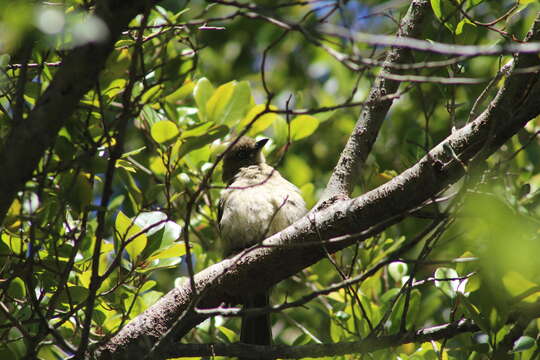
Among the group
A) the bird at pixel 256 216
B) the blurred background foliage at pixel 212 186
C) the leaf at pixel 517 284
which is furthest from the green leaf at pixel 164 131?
the leaf at pixel 517 284

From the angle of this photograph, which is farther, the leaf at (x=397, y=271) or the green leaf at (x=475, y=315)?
the leaf at (x=397, y=271)

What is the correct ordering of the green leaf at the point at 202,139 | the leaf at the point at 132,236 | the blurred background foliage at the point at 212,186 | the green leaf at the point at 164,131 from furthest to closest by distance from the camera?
the leaf at the point at 132,236 < the green leaf at the point at 164,131 < the green leaf at the point at 202,139 < the blurred background foliage at the point at 212,186

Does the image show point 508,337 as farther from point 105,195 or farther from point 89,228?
point 89,228

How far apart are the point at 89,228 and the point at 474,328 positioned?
2576 mm

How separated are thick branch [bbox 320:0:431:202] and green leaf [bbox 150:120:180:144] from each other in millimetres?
1009

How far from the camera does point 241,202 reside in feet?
16.4

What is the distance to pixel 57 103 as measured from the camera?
228 centimetres

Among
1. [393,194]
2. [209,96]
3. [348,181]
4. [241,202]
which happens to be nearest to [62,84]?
[393,194]

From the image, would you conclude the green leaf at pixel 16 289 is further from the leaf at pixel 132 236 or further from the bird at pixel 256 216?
the bird at pixel 256 216

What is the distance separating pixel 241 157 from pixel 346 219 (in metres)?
3.04

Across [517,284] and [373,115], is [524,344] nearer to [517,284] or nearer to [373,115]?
[517,284]

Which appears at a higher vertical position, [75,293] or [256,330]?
[75,293]

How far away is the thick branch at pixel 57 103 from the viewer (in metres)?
2.23

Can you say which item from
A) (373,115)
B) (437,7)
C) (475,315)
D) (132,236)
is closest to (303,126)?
(373,115)
